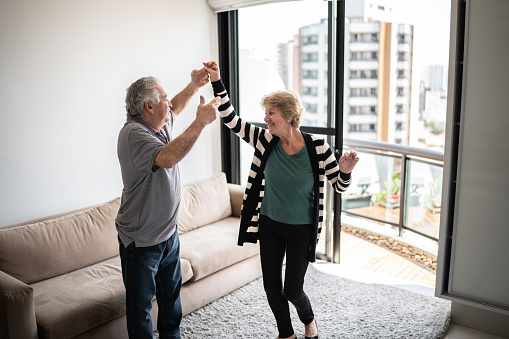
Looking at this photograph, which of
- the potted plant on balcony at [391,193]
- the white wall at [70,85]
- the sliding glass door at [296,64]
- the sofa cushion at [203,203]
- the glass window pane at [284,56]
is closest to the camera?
the white wall at [70,85]

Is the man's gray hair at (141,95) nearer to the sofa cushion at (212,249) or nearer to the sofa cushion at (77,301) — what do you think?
the sofa cushion at (77,301)

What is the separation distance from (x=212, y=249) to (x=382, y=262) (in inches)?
67.1

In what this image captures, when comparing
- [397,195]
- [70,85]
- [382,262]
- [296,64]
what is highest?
[296,64]

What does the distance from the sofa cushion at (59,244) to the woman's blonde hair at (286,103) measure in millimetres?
1356

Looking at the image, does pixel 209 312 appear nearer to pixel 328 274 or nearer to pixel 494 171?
pixel 328 274

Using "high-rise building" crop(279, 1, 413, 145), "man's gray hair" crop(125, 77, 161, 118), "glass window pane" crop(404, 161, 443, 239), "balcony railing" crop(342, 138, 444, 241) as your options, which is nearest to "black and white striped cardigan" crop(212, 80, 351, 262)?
"man's gray hair" crop(125, 77, 161, 118)

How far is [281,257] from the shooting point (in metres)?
2.54

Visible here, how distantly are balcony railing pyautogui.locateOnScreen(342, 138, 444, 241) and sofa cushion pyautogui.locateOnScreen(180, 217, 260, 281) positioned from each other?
1.45m

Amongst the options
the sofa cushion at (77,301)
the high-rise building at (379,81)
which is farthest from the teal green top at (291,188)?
the high-rise building at (379,81)

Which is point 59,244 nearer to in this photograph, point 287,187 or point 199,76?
point 199,76

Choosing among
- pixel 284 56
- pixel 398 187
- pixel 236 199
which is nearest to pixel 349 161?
pixel 236 199

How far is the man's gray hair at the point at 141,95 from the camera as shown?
2.28m

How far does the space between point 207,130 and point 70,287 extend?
2055 mm

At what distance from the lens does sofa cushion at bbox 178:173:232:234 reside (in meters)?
3.60
